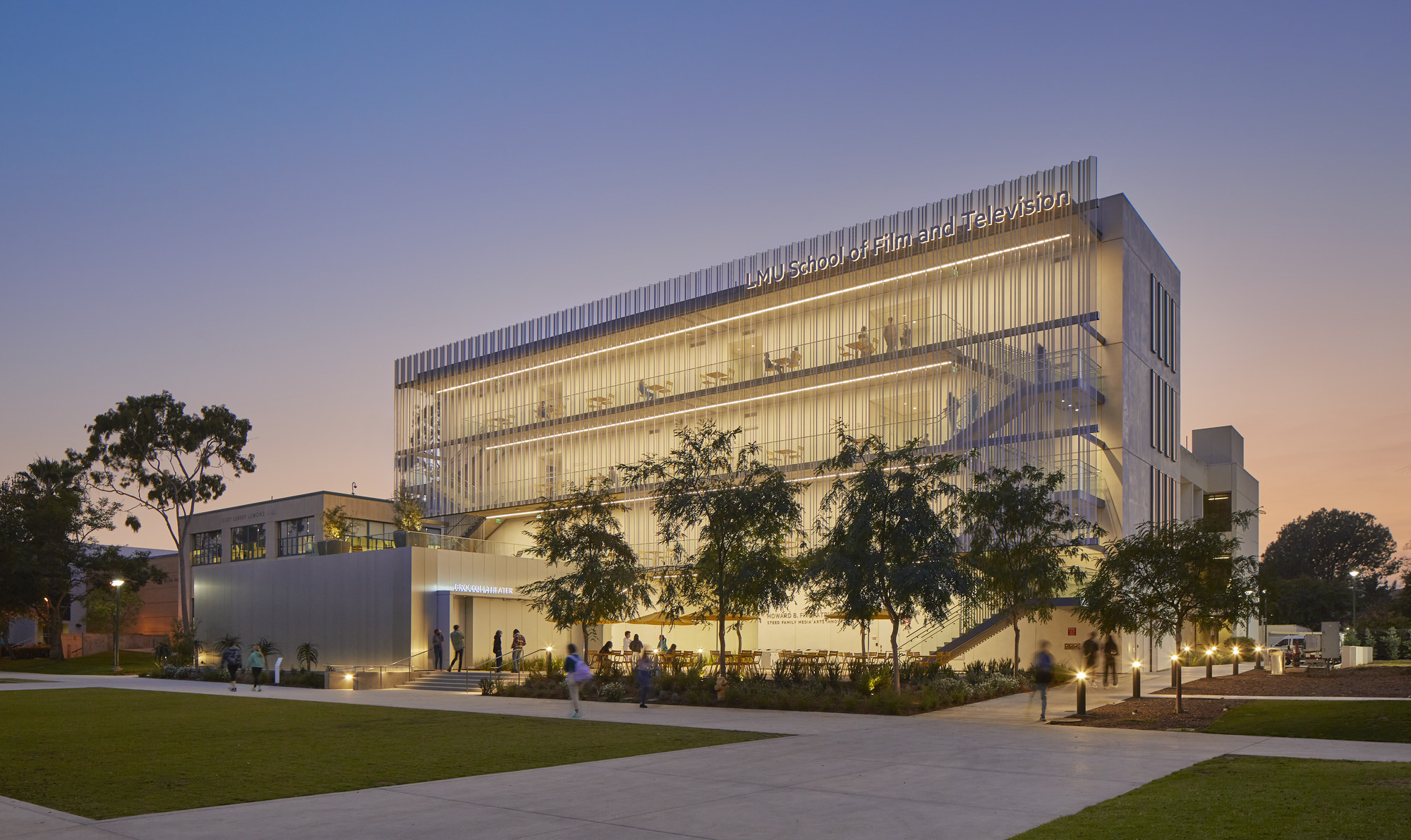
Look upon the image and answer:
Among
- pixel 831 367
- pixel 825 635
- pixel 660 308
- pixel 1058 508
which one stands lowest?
pixel 825 635

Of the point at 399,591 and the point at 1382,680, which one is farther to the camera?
the point at 399,591

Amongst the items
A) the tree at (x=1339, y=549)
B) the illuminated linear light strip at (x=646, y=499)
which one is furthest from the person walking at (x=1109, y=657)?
the tree at (x=1339, y=549)

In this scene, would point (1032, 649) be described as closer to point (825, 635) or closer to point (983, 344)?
point (825, 635)

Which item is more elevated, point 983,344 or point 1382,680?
point 983,344

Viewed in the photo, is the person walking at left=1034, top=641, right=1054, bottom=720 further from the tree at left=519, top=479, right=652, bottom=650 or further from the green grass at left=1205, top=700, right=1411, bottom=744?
the tree at left=519, top=479, right=652, bottom=650

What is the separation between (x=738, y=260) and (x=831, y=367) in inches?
327

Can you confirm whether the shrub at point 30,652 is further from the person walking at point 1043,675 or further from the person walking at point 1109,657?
the person walking at point 1043,675

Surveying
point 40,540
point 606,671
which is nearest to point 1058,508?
point 606,671

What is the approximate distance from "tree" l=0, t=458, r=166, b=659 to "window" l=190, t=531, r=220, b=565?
5214mm

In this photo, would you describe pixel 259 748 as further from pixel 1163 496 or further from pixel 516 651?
pixel 1163 496

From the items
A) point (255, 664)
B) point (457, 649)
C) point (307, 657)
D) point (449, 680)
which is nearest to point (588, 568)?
point (449, 680)

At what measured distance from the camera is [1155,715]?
72.5ft

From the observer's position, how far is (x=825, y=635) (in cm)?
4647

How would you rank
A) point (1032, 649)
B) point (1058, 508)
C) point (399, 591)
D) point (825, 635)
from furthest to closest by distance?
point (825, 635) → point (399, 591) → point (1032, 649) → point (1058, 508)
